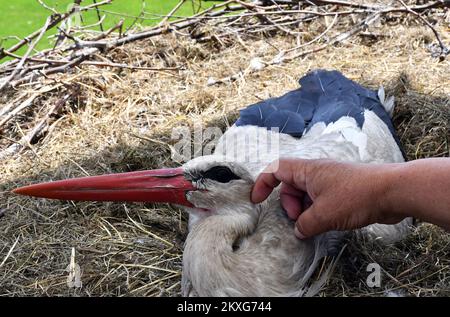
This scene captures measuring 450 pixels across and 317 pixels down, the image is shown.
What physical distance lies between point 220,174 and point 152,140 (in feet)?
4.13

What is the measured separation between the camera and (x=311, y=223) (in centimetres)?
234

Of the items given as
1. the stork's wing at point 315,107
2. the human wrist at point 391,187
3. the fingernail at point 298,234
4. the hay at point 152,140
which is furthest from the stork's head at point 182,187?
the stork's wing at point 315,107

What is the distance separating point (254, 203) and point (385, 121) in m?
1.31

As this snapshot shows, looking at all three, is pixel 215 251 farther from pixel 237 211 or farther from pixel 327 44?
pixel 327 44

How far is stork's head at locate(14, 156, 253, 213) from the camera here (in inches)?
105

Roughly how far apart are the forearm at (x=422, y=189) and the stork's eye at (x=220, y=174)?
31.1 inches

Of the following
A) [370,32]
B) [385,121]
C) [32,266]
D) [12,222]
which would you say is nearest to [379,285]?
[385,121]

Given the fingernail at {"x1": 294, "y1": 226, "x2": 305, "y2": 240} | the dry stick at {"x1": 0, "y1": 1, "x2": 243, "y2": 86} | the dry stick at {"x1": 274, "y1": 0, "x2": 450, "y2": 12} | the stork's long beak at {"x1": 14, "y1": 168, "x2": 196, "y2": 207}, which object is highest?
the dry stick at {"x1": 274, "y1": 0, "x2": 450, "y2": 12}

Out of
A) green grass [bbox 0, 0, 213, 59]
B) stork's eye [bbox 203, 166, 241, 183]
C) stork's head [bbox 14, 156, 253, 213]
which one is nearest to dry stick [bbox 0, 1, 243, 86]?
green grass [bbox 0, 0, 213, 59]

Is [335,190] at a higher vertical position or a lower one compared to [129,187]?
higher

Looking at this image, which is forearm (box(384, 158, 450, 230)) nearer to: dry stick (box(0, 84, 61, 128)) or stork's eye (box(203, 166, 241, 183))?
stork's eye (box(203, 166, 241, 183))

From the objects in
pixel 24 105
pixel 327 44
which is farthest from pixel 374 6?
pixel 24 105

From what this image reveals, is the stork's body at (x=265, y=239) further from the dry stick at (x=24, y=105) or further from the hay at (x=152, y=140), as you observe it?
the dry stick at (x=24, y=105)

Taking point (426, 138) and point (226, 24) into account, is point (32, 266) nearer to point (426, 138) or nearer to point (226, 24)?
point (426, 138)
